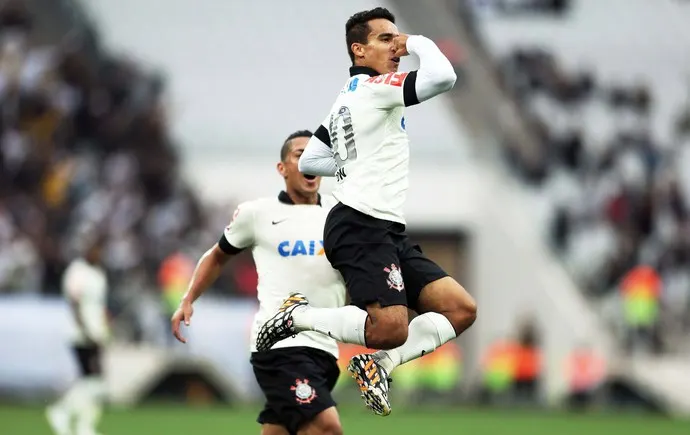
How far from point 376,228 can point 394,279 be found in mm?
302

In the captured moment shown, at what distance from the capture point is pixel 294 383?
863cm

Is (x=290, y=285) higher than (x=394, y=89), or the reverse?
(x=394, y=89)

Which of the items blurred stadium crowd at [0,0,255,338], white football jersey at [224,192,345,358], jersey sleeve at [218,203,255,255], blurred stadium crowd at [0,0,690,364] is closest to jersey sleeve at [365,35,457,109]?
white football jersey at [224,192,345,358]

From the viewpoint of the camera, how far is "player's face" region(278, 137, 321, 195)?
29.6 ft

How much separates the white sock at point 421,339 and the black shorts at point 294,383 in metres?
0.68

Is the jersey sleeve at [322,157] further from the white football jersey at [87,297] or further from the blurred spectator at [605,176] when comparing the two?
the blurred spectator at [605,176]

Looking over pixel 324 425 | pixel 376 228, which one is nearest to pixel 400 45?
pixel 376 228

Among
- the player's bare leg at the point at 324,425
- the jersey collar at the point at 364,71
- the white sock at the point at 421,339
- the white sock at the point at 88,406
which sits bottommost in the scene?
the white sock at the point at 88,406

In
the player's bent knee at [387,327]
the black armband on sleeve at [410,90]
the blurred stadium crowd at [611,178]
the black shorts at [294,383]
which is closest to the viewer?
the black armband on sleeve at [410,90]

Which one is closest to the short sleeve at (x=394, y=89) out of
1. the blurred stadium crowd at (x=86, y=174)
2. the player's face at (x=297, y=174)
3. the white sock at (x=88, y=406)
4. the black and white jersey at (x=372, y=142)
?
the black and white jersey at (x=372, y=142)

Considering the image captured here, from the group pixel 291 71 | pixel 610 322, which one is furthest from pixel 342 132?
pixel 291 71

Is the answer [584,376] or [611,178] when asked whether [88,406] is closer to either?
[584,376]

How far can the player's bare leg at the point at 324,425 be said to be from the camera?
334 inches

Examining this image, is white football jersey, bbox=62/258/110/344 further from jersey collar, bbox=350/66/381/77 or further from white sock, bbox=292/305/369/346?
jersey collar, bbox=350/66/381/77
